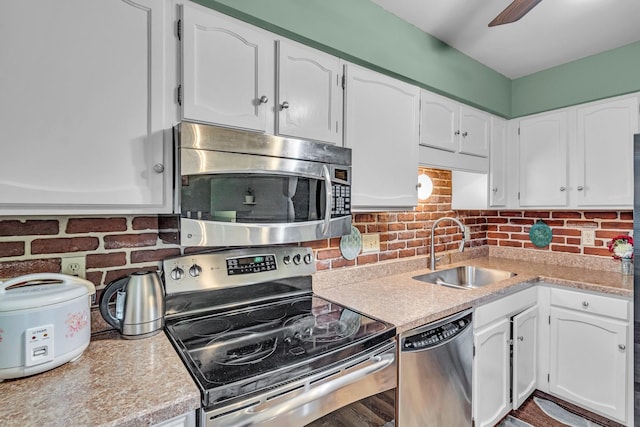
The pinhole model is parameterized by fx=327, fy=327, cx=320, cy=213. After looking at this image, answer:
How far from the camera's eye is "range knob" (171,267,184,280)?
4.34 ft

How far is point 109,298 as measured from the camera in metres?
1.09

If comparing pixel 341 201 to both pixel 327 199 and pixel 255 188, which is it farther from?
pixel 255 188

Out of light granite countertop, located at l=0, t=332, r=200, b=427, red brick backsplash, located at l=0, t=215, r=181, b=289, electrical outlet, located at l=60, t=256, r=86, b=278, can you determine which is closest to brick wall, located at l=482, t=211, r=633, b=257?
red brick backsplash, located at l=0, t=215, r=181, b=289

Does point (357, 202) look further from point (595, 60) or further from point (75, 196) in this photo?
point (595, 60)

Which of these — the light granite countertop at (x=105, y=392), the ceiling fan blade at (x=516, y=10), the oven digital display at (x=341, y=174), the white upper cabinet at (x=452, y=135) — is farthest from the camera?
the white upper cabinet at (x=452, y=135)

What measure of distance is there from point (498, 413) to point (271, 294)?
4.89 feet

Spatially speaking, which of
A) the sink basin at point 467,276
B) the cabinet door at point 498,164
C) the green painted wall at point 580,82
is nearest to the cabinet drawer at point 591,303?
the sink basin at point 467,276

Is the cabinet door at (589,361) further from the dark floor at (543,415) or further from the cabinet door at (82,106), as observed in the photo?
the cabinet door at (82,106)

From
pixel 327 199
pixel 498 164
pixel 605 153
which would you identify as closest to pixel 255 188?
pixel 327 199

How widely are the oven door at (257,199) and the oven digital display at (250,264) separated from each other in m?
0.31

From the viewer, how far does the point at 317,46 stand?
148 centimetres

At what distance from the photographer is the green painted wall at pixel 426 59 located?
4.52 feet

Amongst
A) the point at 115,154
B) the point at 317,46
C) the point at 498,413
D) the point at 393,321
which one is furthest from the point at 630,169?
the point at 115,154

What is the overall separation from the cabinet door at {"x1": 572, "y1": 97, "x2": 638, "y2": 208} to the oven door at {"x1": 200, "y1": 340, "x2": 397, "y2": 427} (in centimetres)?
194
